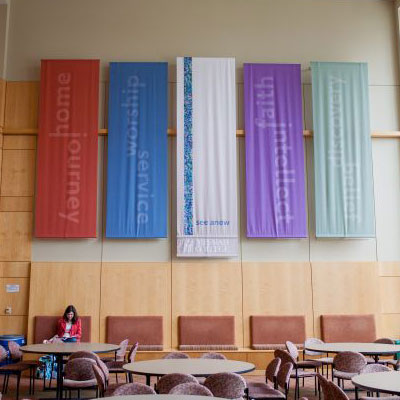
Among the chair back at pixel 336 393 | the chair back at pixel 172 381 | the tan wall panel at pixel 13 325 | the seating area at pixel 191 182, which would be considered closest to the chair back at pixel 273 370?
the chair back at pixel 336 393

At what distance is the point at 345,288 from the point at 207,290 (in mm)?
2784

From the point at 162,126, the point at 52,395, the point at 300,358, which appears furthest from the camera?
the point at 162,126

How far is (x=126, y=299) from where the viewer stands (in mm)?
11117

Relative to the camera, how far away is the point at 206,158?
11461mm

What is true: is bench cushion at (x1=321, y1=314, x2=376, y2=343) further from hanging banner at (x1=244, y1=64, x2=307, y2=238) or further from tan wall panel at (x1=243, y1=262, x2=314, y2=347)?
hanging banner at (x1=244, y1=64, x2=307, y2=238)

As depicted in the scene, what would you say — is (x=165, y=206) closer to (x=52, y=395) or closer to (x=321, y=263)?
(x=321, y=263)

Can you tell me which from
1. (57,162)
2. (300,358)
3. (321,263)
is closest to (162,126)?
(57,162)

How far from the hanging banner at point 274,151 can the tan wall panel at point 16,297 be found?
182 inches

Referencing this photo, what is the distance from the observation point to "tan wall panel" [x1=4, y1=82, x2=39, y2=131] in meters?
11.7

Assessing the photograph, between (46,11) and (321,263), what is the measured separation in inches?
310

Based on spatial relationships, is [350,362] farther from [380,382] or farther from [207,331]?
[207,331]

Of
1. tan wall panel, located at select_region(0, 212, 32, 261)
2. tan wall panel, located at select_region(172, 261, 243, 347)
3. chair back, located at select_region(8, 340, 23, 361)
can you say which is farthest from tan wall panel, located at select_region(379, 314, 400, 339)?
tan wall panel, located at select_region(0, 212, 32, 261)

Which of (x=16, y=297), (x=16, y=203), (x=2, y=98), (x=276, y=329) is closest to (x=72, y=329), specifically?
(x=16, y=297)

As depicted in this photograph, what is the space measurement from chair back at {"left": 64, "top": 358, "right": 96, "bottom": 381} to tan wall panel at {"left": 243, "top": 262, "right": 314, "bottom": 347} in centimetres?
500
